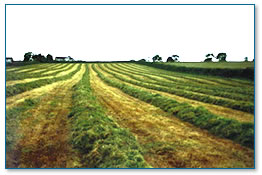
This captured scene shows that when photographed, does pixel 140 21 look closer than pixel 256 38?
No

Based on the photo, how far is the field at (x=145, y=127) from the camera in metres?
5.18

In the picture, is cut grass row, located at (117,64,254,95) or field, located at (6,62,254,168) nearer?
field, located at (6,62,254,168)

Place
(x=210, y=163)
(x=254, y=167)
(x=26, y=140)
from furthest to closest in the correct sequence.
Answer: (x=26, y=140)
(x=254, y=167)
(x=210, y=163)

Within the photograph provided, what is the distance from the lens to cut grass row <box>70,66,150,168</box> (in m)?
5.06

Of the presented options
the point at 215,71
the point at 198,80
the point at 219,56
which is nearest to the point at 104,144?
the point at 198,80

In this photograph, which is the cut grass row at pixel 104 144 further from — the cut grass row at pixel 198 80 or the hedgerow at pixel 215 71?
the cut grass row at pixel 198 80

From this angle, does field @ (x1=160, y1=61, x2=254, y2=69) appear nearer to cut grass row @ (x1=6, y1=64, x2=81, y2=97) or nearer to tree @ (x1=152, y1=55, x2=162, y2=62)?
tree @ (x1=152, y1=55, x2=162, y2=62)

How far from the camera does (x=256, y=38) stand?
6.25 metres

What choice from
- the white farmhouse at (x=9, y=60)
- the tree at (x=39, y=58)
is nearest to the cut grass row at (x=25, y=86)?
the white farmhouse at (x=9, y=60)

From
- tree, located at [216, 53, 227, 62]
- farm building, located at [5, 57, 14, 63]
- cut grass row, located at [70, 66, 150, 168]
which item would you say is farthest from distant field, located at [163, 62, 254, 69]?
farm building, located at [5, 57, 14, 63]

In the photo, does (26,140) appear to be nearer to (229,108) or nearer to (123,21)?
(123,21)

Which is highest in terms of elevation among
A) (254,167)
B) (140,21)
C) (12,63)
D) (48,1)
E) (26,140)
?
(48,1)

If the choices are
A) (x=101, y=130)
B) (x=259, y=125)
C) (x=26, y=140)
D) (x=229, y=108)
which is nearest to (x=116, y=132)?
(x=101, y=130)
